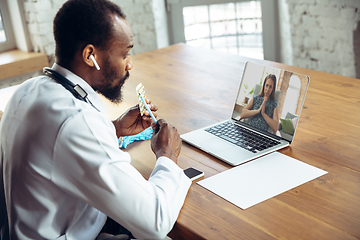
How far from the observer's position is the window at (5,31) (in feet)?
11.9

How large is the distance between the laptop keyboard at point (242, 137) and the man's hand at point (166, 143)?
222mm

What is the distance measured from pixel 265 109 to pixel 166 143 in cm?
38

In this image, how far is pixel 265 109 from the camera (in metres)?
1.30

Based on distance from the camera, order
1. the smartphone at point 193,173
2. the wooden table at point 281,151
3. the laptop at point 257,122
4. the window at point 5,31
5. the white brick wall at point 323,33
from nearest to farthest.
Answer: the wooden table at point 281,151 → the smartphone at point 193,173 → the laptop at point 257,122 → the white brick wall at point 323,33 → the window at point 5,31

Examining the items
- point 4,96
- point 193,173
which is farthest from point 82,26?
point 4,96

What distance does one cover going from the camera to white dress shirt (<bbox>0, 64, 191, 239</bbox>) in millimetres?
895

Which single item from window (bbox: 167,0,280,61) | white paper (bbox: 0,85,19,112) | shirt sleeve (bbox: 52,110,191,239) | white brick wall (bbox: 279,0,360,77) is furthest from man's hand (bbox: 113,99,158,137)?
window (bbox: 167,0,280,61)

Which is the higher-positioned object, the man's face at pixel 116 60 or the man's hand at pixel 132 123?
the man's face at pixel 116 60

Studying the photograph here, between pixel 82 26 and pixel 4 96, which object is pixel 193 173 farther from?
pixel 4 96

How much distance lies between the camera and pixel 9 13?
3.68m

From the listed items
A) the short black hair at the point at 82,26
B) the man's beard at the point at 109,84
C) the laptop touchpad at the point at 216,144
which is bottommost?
the laptop touchpad at the point at 216,144

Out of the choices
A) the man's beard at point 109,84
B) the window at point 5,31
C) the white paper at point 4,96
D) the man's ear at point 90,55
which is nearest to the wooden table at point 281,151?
the man's beard at point 109,84

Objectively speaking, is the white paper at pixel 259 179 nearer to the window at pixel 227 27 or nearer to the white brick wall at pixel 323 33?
the white brick wall at pixel 323 33

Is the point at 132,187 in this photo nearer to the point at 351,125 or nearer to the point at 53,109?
the point at 53,109
